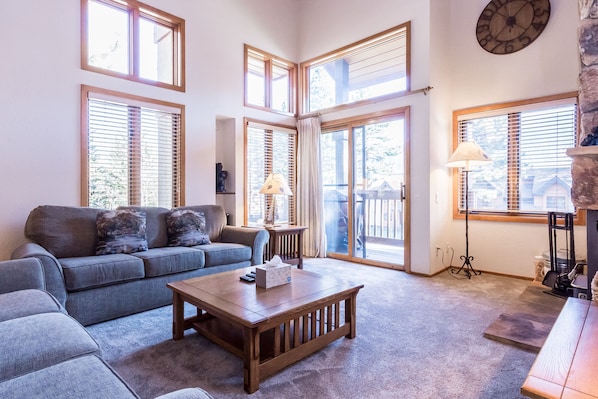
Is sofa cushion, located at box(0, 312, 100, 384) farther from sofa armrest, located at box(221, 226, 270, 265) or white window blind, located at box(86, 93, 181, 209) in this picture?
white window blind, located at box(86, 93, 181, 209)

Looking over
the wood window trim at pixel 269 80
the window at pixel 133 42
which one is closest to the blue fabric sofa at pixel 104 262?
the window at pixel 133 42

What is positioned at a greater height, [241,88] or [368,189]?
[241,88]

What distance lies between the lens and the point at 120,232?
3051 mm

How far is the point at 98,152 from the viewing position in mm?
3482

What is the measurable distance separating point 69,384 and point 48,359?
0.88 feet

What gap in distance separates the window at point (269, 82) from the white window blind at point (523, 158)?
8.89 ft

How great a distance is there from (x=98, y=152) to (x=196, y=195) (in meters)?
1.20

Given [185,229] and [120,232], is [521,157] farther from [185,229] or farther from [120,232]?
[120,232]

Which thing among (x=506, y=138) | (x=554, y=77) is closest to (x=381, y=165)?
(x=506, y=138)

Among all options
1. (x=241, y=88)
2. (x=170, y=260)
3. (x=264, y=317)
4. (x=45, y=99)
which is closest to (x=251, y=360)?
(x=264, y=317)

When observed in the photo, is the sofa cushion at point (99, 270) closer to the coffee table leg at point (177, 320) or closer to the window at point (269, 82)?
the coffee table leg at point (177, 320)

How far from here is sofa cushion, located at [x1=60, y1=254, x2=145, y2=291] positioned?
2.40m

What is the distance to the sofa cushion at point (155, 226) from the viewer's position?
3.41 m

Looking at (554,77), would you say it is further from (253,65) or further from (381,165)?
(253,65)
